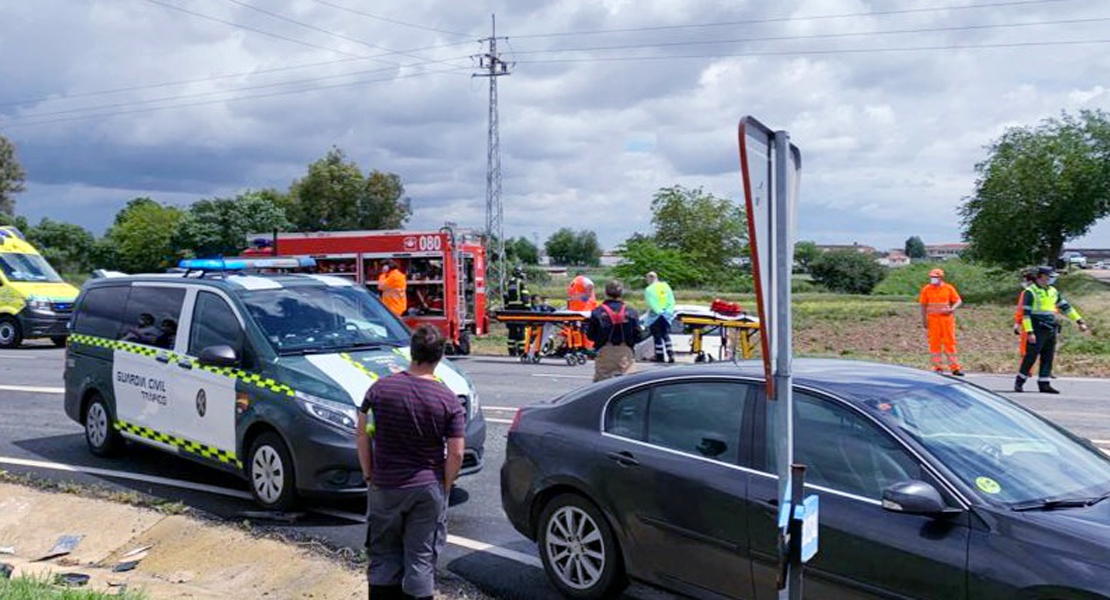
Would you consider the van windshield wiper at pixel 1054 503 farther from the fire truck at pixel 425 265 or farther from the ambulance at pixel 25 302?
the ambulance at pixel 25 302

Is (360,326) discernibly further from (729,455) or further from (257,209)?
(257,209)

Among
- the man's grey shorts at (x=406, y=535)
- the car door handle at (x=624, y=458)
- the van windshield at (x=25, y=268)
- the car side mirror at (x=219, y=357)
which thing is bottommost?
the man's grey shorts at (x=406, y=535)

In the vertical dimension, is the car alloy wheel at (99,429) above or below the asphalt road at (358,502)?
above

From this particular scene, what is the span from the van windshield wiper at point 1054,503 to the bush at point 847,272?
62.9 m

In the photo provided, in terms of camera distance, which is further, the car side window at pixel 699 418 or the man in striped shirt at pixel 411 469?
the car side window at pixel 699 418

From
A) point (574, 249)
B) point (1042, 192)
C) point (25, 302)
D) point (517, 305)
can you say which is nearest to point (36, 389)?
point (25, 302)

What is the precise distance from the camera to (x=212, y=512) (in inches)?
297

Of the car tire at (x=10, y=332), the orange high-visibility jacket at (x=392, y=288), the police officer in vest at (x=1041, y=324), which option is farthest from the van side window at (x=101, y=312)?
the car tire at (x=10, y=332)

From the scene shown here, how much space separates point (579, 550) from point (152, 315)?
5183mm

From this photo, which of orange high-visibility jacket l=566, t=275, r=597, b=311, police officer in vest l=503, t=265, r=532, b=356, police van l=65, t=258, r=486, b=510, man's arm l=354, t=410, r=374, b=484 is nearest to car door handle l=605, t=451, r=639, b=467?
man's arm l=354, t=410, r=374, b=484

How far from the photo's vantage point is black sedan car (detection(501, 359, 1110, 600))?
3973mm

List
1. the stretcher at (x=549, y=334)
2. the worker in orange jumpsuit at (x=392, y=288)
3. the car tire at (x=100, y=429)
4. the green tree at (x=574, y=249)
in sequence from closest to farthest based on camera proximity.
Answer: the car tire at (x=100, y=429) → the stretcher at (x=549, y=334) → the worker in orange jumpsuit at (x=392, y=288) → the green tree at (x=574, y=249)

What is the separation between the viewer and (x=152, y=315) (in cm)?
883

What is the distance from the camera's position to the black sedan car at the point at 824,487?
3973 mm
